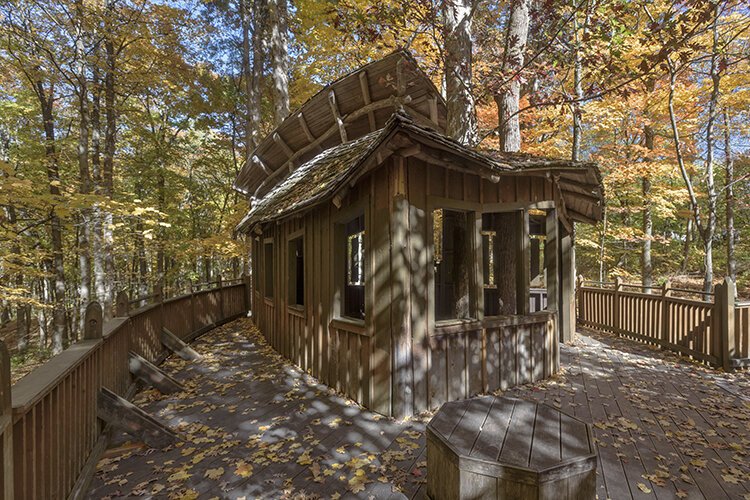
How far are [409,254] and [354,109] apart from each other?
15.3 ft

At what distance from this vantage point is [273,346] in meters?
8.25

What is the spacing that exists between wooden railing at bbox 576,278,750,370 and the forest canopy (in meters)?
3.18

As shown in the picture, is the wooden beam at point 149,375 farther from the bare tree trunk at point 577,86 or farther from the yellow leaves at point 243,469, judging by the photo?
the bare tree trunk at point 577,86

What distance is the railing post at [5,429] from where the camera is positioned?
1771 mm

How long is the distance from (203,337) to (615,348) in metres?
10.4

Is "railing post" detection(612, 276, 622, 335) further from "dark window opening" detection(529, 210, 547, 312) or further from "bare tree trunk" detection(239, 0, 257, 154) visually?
"bare tree trunk" detection(239, 0, 257, 154)

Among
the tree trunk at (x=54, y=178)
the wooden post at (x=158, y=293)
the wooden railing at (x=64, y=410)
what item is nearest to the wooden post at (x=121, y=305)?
the wooden railing at (x=64, y=410)

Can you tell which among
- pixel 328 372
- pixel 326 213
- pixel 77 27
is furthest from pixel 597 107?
pixel 77 27

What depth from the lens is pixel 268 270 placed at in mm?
9250

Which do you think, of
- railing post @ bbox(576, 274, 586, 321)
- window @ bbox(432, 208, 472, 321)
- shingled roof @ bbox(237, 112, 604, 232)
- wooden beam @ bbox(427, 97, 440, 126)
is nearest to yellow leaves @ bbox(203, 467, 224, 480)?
shingled roof @ bbox(237, 112, 604, 232)

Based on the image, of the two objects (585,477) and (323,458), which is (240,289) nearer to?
(323,458)

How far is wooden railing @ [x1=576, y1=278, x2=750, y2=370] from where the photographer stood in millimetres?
6168

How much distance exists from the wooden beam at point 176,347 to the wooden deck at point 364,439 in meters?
0.79

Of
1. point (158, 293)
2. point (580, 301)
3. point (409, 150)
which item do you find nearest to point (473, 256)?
point (409, 150)
